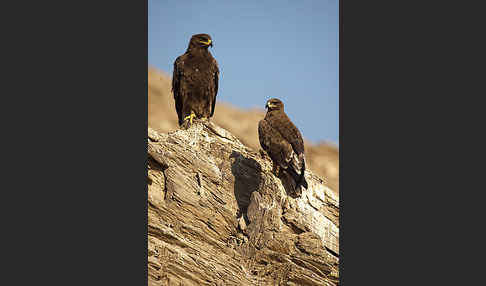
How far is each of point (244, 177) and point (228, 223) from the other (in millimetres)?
1010

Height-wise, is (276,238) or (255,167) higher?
(255,167)

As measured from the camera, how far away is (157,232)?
327 inches

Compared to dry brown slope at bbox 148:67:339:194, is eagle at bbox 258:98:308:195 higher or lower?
lower

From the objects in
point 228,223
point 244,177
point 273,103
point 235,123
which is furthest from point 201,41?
point 235,123

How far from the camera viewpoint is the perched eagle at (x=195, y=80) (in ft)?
36.8

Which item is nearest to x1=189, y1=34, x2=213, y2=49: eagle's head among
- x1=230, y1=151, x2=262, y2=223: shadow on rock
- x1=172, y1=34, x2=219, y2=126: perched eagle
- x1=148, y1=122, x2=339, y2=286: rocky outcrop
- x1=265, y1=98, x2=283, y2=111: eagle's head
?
x1=172, y1=34, x2=219, y2=126: perched eagle

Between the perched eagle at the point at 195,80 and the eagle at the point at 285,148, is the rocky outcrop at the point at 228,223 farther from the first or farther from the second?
the perched eagle at the point at 195,80

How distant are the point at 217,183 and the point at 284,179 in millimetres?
1167

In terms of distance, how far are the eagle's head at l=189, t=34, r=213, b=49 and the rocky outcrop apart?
6.87 feet

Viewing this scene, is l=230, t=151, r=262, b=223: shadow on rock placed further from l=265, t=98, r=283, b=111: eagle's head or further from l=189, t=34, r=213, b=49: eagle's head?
l=189, t=34, r=213, b=49: eagle's head

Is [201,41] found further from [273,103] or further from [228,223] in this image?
[228,223]

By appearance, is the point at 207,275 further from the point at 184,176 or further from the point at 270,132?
the point at 270,132

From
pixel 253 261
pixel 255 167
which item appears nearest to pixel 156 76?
pixel 255 167

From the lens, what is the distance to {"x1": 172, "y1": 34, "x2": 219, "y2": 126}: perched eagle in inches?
442
